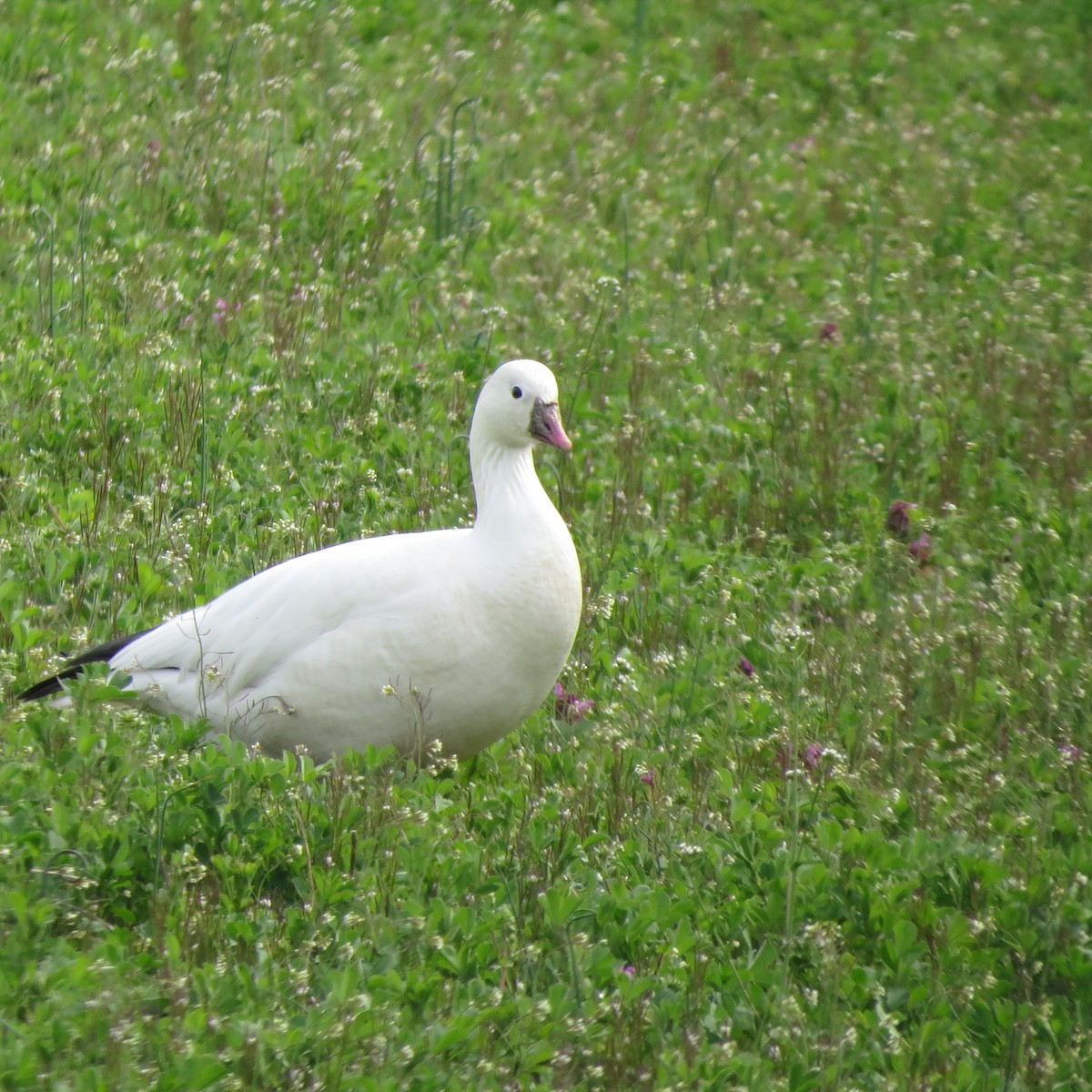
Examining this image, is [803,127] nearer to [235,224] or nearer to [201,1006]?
[235,224]

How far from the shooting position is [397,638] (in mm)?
4215

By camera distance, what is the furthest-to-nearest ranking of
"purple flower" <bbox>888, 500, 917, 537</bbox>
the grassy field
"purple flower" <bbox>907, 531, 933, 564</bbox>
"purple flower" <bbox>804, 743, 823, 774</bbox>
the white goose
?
"purple flower" <bbox>888, 500, 917, 537</bbox>
"purple flower" <bbox>907, 531, 933, 564</bbox>
"purple flower" <bbox>804, 743, 823, 774</bbox>
the white goose
the grassy field

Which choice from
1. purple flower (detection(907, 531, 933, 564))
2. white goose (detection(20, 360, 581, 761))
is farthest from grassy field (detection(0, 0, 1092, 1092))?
white goose (detection(20, 360, 581, 761))

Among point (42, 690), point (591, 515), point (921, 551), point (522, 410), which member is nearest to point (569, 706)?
point (522, 410)

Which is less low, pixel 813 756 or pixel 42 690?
pixel 42 690

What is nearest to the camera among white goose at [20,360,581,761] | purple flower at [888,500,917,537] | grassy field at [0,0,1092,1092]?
grassy field at [0,0,1092,1092]

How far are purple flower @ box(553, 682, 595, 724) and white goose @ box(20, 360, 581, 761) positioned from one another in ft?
1.55

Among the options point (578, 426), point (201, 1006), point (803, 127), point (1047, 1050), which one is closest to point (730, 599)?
point (578, 426)

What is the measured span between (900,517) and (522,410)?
236cm

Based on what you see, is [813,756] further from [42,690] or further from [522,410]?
[42,690]

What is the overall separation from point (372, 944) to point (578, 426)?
3640mm

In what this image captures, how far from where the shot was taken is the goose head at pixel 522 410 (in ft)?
15.0

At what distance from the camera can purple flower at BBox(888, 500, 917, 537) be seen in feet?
21.0

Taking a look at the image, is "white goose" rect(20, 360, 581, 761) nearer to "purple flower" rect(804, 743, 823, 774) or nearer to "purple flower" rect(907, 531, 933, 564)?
A: "purple flower" rect(804, 743, 823, 774)
